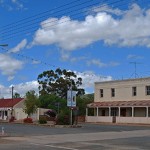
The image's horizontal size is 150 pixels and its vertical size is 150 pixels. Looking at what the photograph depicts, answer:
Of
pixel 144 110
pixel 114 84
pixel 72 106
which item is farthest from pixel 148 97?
pixel 72 106

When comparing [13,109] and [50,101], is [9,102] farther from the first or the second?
[50,101]

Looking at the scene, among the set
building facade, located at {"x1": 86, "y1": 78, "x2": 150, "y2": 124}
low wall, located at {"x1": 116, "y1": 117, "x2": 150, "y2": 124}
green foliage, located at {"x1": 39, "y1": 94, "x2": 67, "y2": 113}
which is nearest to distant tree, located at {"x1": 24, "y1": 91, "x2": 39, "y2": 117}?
green foliage, located at {"x1": 39, "y1": 94, "x2": 67, "y2": 113}

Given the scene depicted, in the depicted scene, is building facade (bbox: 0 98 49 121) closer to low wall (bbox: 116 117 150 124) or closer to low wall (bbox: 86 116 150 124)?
low wall (bbox: 86 116 150 124)

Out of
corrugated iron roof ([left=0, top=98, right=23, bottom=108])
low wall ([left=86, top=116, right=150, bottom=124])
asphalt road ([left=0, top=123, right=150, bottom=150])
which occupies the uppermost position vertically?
corrugated iron roof ([left=0, top=98, right=23, bottom=108])

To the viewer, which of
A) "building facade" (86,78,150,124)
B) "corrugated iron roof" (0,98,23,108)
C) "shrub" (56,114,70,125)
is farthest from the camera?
"corrugated iron roof" (0,98,23,108)

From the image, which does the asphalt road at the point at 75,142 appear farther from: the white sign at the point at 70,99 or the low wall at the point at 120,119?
the low wall at the point at 120,119

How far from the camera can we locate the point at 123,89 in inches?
2557

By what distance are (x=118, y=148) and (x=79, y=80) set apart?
7809 centimetres

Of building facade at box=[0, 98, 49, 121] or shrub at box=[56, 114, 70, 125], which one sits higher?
building facade at box=[0, 98, 49, 121]

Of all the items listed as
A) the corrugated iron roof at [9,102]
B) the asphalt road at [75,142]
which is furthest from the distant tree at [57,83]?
the asphalt road at [75,142]

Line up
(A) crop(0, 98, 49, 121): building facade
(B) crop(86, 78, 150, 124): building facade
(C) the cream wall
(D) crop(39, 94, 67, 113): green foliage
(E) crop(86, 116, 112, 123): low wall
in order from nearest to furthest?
(B) crop(86, 78, 150, 124): building facade, (C) the cream wall, (E) crop(86, 116, 112, 123): low wall, (D) crop(39, 94, 67, 113): green foliage, (A) crop(0, 98, 49, 121): building facade

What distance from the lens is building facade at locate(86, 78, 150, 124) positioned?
6084 centimetres

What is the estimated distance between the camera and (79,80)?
331ft

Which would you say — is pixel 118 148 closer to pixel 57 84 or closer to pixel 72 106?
pixel 72 106
